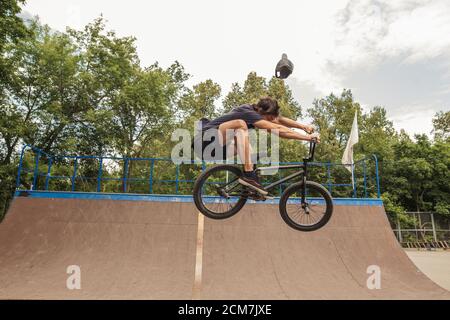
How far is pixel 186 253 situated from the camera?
816cm

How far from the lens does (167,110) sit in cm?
2505

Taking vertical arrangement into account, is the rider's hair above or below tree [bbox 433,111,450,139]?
below

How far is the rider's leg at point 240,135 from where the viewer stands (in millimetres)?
4254

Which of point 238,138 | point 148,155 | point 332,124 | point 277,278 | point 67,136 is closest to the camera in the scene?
point 238,138

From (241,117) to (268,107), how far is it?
395 mm

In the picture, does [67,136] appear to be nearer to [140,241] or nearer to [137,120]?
[137,120]

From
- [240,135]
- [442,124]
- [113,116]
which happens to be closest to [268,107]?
[240,135]

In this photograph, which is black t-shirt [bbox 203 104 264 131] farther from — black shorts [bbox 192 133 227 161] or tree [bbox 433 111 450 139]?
tree [bbox 433 111 450 139]

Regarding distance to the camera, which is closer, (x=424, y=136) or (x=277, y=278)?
(x=277, y=278)

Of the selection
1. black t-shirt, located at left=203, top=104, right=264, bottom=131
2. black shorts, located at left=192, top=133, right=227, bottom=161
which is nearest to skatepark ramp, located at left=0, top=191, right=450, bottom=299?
black shorts, located at left=192, top=133, right=227, bottom=161

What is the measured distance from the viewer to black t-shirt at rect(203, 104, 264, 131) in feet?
14.1

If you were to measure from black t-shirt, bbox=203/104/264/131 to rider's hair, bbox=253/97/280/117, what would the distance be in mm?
102

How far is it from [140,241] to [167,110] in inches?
698

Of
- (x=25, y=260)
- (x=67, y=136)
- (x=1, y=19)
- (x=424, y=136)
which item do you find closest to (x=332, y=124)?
(x=424, y=136)
